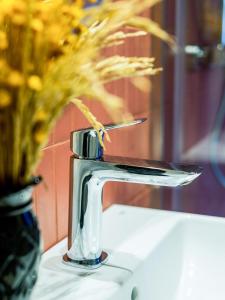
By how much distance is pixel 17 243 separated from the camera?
431mm

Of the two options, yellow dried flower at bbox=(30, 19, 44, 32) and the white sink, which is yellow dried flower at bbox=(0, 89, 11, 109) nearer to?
yellow dried flower at bbox=(30, 19, 44, 32)

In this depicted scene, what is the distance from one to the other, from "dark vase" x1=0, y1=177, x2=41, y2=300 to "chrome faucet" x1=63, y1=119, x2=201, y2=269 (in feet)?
0.68

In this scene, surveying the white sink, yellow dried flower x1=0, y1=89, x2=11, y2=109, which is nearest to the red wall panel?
the white sink

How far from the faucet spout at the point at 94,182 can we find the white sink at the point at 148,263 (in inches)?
1.1

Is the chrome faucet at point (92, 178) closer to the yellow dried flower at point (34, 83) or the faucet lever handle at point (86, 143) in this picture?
the faucet lever handle at point (86, 143)

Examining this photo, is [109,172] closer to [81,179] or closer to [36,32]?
[81,179]

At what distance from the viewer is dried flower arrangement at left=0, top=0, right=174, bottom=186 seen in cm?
38

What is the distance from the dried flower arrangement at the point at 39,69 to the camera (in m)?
0.38

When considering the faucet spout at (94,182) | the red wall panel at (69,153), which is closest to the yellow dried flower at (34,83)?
the red wall panel at (69,153)

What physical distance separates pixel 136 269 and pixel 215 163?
0.78m

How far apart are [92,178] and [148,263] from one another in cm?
16

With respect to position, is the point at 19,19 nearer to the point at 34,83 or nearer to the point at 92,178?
the point at 34,83

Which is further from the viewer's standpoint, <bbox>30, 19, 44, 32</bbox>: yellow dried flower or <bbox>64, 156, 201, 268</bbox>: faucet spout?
<bbox>64, 156, 201, 268</bbox>: faucet spout

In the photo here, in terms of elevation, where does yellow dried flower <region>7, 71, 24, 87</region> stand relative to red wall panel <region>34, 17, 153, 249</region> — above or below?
above
